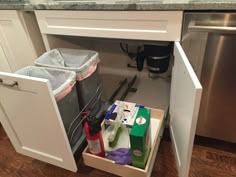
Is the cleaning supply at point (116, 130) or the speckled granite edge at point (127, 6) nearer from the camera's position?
the speckled granite edge at point (127, 6)

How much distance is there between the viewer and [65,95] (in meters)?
0.92

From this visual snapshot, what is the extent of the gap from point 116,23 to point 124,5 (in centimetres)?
12

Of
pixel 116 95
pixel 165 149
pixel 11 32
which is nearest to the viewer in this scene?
pixel 165 149

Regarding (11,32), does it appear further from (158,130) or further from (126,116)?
(158,130)

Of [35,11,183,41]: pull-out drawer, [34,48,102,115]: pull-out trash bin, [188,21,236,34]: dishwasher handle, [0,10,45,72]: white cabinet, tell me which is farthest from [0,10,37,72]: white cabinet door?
[188,21,236,34]: dishwasher handle

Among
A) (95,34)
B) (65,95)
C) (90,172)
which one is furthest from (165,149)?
(95,34)

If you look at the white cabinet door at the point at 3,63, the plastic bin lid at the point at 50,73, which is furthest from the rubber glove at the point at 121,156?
the white cabinet door at the point at 3,63

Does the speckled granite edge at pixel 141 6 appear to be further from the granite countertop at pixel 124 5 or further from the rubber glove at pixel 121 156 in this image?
the rubber glove at pixel 121 156

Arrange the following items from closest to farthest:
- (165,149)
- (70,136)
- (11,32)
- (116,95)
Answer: (70,136)
(165,149)
(11,32)
(116,95)

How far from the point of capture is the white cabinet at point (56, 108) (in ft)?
A: 2.47

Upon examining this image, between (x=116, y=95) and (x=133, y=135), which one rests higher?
(x=133, y=135)

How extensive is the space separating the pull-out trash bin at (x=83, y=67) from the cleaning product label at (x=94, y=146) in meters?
0.25

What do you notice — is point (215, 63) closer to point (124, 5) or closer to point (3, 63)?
point (124, 5)

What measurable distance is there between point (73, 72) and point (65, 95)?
13 centimetres
